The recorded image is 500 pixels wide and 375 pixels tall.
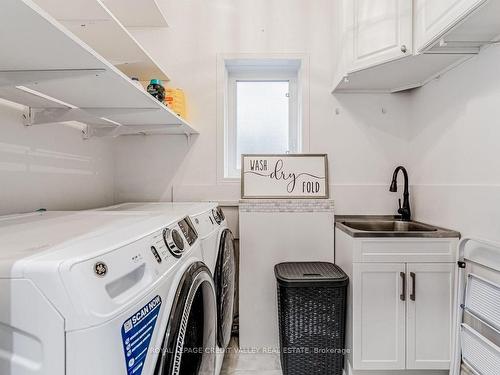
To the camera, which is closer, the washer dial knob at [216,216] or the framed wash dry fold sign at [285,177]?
the washer dial knob at [216,216]

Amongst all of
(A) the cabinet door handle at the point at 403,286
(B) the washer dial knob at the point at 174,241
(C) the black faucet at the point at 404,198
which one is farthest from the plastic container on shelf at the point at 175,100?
(A) the cabinet door handle at the point at 403,286

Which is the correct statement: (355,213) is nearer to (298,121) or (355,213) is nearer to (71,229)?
(298,121)

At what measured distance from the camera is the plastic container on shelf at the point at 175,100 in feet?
6.54

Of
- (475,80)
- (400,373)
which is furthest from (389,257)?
(475,80)

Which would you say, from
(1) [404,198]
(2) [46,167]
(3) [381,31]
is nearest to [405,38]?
(3) [381,31]

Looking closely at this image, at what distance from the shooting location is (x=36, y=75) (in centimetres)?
94

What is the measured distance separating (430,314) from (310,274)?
68 centimetres

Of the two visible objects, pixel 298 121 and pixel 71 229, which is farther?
pixel 298 121

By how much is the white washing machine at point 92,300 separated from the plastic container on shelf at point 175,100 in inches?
50.4

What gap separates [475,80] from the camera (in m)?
1.51

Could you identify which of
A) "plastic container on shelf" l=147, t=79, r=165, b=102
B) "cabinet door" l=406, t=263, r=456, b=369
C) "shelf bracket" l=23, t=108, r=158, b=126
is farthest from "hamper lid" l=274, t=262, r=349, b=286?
"shelf bracket" l=23, t=108, r=158, b=126

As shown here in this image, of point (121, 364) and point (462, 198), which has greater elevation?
point (462, 198)

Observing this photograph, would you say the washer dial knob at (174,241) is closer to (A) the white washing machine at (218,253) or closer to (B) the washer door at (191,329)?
(B) the washer door at (191,329)

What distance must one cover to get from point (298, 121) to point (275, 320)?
1.47m
